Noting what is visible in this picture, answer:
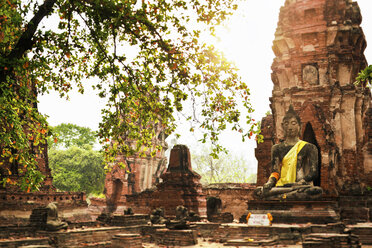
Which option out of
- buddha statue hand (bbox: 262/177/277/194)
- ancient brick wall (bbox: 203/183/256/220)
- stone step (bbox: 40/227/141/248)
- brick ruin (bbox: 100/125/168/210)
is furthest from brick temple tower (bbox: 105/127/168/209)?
buddha statue hand (bbox: 262/177/277/194)

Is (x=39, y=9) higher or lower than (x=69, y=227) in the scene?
higher

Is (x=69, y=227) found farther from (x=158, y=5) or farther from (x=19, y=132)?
(x=158, y=5)

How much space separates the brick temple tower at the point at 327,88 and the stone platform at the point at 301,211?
200 inches

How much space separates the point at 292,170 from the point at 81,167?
113 ft

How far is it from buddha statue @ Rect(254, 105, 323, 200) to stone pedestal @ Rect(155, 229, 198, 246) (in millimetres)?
2228

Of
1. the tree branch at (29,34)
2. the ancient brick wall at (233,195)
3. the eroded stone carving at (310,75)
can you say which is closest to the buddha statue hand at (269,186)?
the eroded stone carving at (310,75)

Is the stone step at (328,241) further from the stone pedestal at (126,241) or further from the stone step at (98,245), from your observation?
the stone step at (98,245)

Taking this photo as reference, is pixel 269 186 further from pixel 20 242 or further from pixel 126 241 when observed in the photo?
pixel 20 242

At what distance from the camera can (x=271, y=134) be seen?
18.4 metres

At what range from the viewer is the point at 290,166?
37.9 ft

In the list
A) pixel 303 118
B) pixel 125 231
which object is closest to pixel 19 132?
pixel 125 231

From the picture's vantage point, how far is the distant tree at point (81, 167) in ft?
138

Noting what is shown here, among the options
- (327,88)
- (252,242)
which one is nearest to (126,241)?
(252,242)

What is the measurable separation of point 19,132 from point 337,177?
39.9ft
